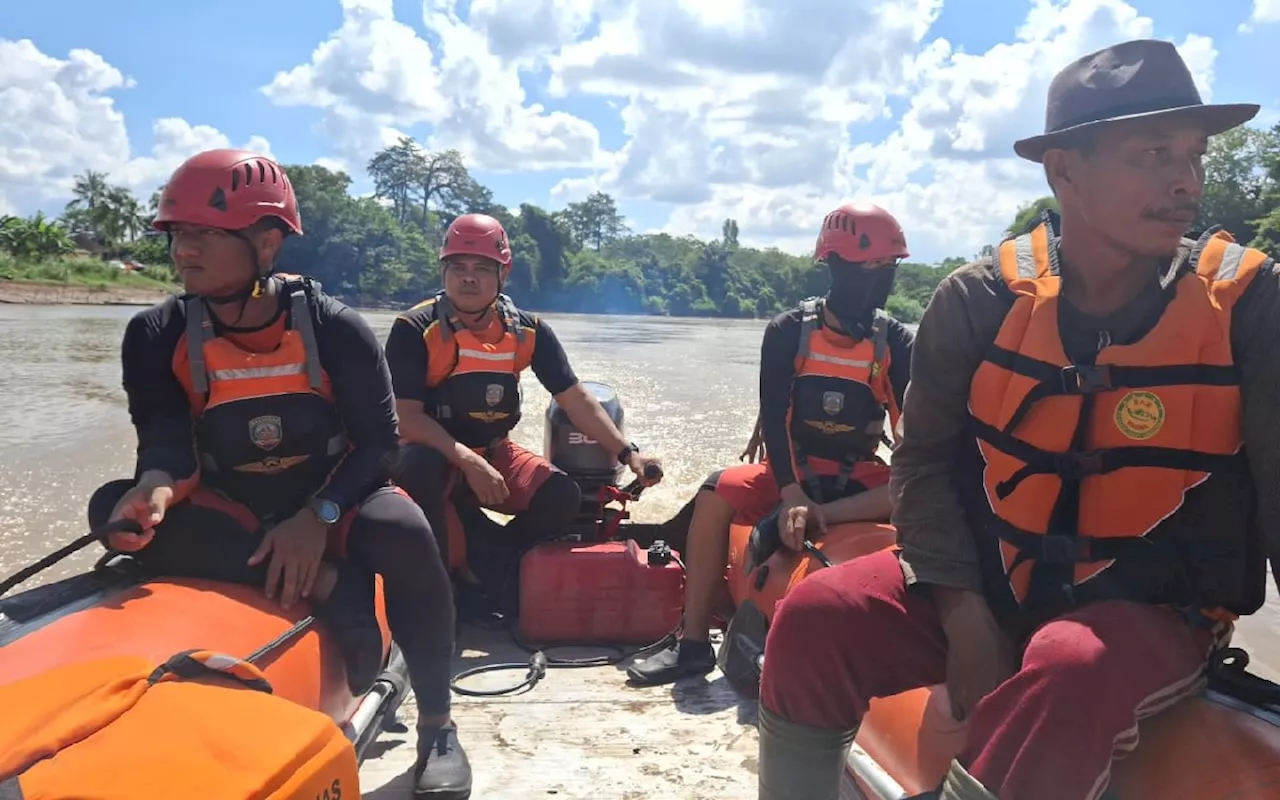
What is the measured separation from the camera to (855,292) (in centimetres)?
357

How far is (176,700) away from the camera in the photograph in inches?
58.9

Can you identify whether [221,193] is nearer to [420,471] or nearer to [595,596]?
[420,471]

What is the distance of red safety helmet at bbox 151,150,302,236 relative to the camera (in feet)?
7.70

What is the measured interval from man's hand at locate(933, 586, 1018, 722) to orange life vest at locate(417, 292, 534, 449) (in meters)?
2.57

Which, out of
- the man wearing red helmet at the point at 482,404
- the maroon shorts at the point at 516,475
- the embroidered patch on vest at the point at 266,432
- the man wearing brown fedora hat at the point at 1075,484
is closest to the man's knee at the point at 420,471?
the man wearing red helmet at the point at 482,404

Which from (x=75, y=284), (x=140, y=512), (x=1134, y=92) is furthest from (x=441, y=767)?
(x=75, y=284)

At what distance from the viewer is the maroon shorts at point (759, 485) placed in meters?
3.46

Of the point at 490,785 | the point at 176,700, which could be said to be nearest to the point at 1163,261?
the point at 176,700

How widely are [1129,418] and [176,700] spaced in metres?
1.62

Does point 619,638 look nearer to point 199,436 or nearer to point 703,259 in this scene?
point 199,436

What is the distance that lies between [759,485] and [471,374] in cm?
127

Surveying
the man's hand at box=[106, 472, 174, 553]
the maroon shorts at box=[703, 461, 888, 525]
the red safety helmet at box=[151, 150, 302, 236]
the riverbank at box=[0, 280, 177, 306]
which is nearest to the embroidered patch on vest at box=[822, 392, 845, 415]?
the maroon shorts at box=[703, 461, 888, 525]

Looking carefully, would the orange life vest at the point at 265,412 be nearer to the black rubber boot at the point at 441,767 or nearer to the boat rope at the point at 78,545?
the boat rope at the point at 78,545

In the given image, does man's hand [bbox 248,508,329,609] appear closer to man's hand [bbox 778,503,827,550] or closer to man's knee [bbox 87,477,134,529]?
man's knee [bbox 87,477,134,529]
